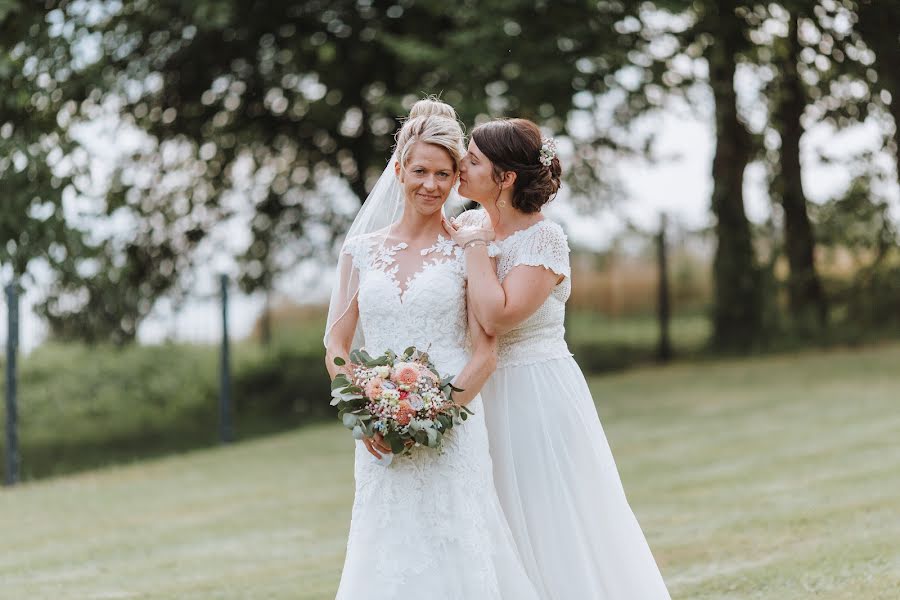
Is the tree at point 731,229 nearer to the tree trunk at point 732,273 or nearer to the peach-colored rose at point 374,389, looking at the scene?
the tree trunk at point 732,273

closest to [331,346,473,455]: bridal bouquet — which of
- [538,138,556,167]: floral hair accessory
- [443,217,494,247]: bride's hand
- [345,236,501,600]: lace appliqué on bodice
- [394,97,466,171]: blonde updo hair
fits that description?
[345,236,501,600]: lace appliqué on bodice

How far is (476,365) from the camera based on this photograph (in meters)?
4.68

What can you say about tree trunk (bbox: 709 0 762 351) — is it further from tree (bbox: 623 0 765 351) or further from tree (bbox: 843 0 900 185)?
tree (bbox: 843 0 900 185)

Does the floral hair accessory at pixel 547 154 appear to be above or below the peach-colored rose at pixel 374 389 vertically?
above

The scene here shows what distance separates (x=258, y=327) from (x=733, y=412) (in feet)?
22.8

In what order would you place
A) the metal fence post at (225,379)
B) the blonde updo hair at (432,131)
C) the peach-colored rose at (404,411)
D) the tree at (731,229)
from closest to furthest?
the peach-colored rose at (404,411) < the blonde updo hair at (432,131) < the metal fence post at (225,379) < the tree at (731,229)

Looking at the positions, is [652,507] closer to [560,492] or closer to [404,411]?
[560,492]

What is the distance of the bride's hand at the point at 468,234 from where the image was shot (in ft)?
15.4

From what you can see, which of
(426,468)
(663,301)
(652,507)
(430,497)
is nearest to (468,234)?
(426,468)

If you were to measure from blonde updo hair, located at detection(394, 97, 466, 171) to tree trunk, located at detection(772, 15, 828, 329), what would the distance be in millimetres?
13414

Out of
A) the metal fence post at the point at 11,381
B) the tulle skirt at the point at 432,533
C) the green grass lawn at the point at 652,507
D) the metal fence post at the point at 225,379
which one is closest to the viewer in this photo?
the tulle skirt at the point at 432,533

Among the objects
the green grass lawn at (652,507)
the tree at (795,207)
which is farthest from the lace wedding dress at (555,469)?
the tree at (795,207)

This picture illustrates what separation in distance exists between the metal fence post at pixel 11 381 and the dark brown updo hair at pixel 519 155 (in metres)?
7.18

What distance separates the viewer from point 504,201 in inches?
193
